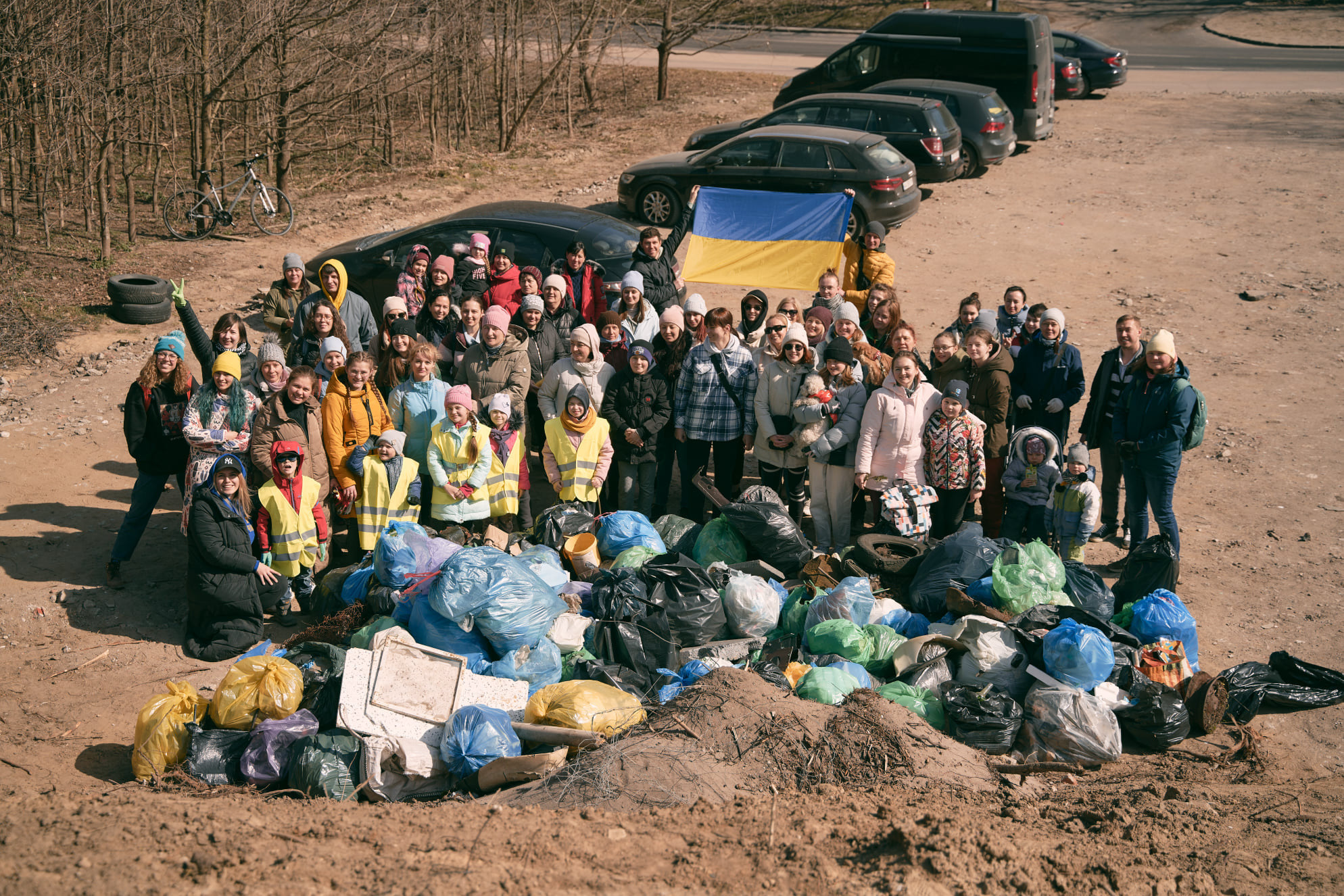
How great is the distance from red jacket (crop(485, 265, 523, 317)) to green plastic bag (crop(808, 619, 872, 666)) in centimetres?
430

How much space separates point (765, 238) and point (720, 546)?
17.2ft

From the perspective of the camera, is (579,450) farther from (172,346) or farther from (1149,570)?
(1149,570)

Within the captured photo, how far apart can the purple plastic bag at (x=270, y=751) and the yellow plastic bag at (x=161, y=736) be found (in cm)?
38

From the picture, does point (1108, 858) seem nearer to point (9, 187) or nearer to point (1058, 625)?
point (1058, 625)

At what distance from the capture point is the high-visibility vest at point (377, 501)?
709 centimetres

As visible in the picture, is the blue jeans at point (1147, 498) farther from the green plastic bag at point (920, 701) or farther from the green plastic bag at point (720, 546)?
the green plastic bag at point (720, 546)

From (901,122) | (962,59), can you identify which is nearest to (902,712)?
(901,122)

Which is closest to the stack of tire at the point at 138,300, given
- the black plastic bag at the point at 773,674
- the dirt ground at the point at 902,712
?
the dirt ground at the point at 902,712

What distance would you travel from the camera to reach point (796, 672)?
19.4ft

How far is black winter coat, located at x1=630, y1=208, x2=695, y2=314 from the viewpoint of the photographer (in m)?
9.27

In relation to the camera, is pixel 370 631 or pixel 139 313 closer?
pixel 370 631

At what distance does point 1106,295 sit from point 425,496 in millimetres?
8872

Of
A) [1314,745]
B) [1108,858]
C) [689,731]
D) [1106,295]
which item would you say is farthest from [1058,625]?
[1106,295]

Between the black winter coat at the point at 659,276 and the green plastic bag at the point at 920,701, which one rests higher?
the black winter coat at the point at 659,276
